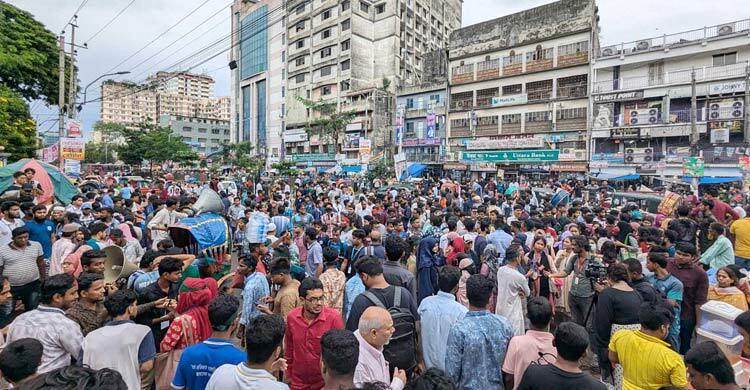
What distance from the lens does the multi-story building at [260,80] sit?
211 feet

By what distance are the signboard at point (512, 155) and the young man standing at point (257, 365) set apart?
113 ft

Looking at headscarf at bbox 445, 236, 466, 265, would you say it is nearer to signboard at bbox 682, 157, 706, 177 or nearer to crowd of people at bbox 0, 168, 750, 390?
crowd of people at bbox 0, 168, 750, 390

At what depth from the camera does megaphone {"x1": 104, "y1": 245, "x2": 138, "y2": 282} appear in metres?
4.80

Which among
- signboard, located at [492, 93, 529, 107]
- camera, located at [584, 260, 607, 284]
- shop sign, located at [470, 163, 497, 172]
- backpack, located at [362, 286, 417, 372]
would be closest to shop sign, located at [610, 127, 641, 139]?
signboard, located at [492, 93, 529, 107]

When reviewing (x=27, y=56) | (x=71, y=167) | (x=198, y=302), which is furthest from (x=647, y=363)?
(x=27, y=56)

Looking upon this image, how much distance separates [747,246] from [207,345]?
820 centimetres

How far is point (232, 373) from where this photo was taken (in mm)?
2318

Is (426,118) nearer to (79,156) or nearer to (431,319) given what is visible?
(79,156)

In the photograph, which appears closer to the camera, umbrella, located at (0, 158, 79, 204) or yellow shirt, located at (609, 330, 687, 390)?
yellow shirt, located at (609, 330, 687, 390)

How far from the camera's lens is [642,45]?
30406mm

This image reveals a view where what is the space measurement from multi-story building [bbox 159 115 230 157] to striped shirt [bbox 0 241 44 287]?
9209cm

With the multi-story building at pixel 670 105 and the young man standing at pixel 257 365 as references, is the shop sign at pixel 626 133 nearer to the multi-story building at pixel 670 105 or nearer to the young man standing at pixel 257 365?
the multi-story building at pixel 670 105

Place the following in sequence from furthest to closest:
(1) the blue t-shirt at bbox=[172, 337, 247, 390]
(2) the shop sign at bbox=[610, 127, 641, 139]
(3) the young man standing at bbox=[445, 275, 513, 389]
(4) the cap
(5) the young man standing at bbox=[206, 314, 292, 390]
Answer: (2) the shop sign at bbox=[610, 127, 641, 139] < (4) the cap < (3) the young man standing at bbox=[445, 275, 513, 389] < (1) the blue t-shirt at bbox=[172, 337, 247, 390] < (5) the young man standing at bbox=[206, 314, 292, 390]

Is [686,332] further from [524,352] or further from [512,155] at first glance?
[512,155]
